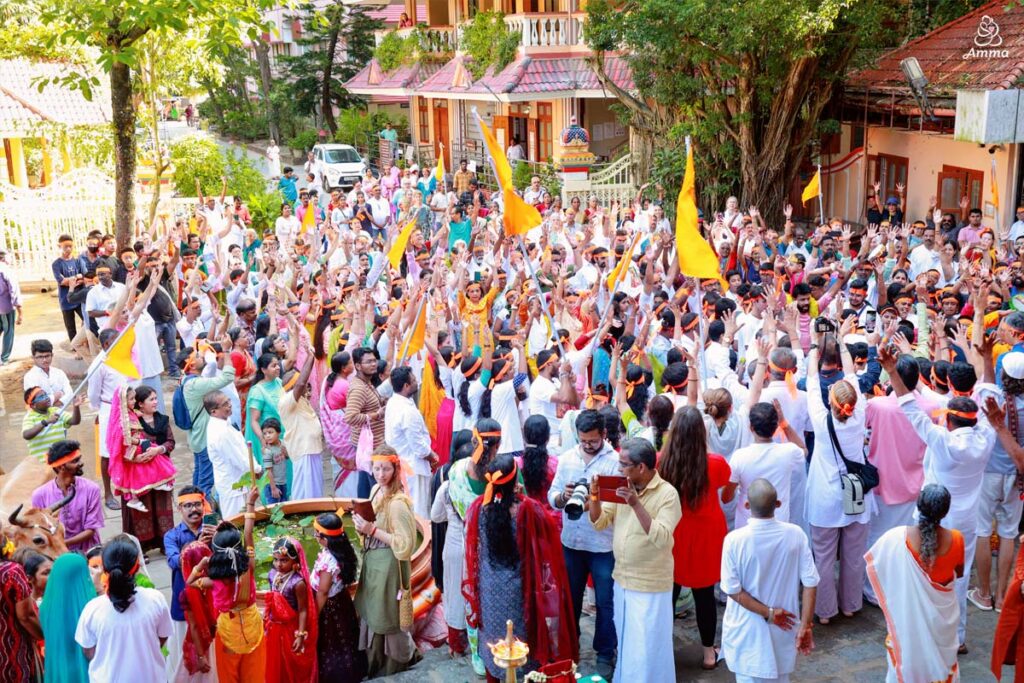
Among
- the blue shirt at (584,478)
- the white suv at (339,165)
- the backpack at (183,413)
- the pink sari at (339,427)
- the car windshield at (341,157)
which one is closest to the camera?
the blue shirt at (584,478)

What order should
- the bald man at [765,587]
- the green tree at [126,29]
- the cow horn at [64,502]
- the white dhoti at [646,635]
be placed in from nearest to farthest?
the bald man at [765,587]
the white dhoti at [646,635]
the cow horn at [64,502]
the green tree at [126,29]

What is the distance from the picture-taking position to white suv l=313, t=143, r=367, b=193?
31.2m

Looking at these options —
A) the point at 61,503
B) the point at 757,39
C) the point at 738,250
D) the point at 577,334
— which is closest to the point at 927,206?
the point at 757,39

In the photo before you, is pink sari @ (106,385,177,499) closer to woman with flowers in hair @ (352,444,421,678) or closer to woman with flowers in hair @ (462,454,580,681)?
woman with flowers in hair @ (352,444,421,678)

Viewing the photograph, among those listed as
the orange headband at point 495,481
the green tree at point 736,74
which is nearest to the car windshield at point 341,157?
the green tree at point 736,74

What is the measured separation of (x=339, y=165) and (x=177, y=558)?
26861 mm

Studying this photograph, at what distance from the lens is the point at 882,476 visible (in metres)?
6.41

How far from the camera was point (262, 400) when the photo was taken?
7523 mm

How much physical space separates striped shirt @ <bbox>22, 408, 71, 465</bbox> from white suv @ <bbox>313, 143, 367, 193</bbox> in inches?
922

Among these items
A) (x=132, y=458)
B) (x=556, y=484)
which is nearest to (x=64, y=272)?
(x=132, y=458)

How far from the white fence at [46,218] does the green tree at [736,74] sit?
28.8ft

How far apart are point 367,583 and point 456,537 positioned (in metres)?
0.58

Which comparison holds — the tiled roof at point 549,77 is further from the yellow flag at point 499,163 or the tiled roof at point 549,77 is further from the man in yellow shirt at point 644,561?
the man in yellow shirt at point 644,561

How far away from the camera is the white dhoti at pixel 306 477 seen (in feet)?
24.8
